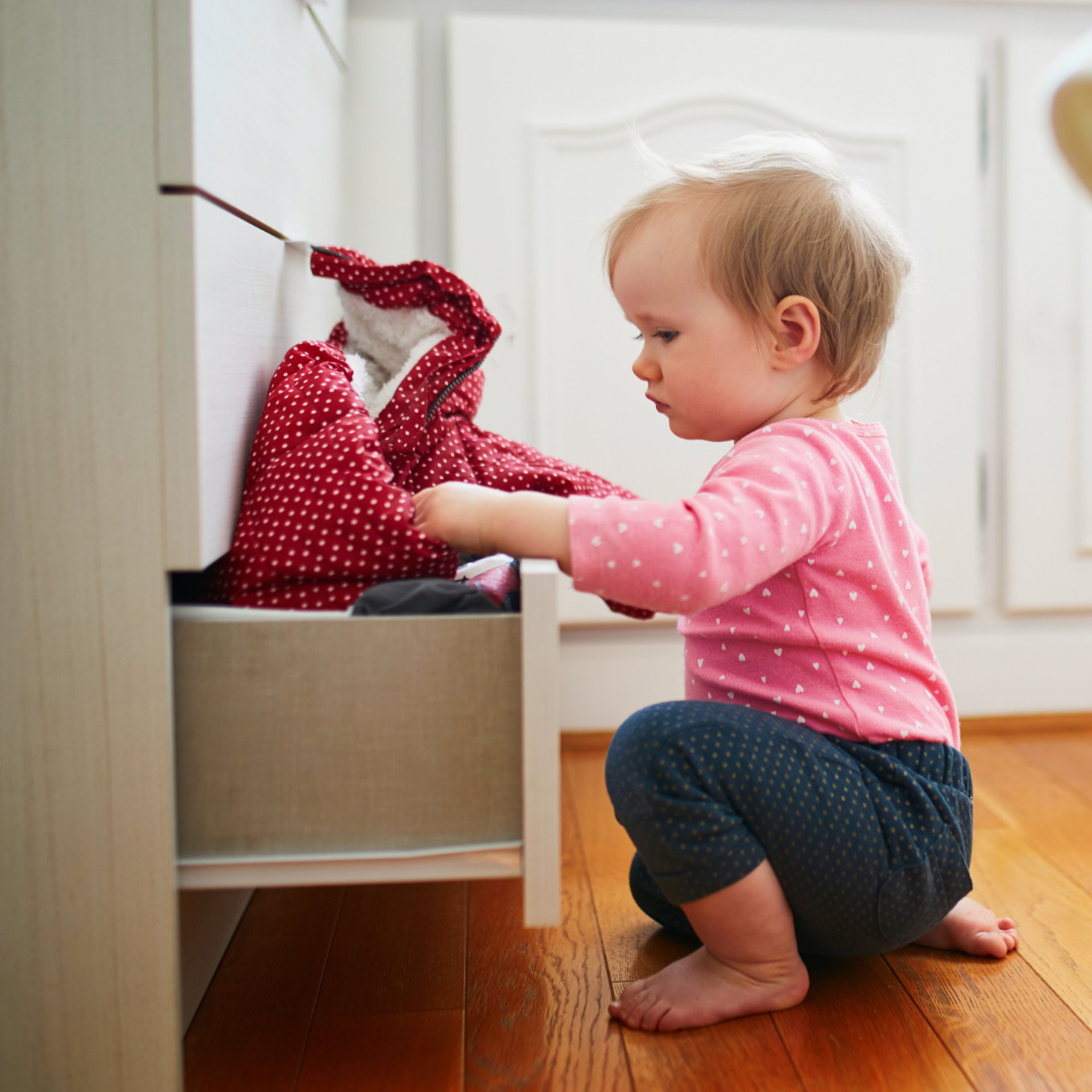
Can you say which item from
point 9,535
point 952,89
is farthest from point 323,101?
point 952,89

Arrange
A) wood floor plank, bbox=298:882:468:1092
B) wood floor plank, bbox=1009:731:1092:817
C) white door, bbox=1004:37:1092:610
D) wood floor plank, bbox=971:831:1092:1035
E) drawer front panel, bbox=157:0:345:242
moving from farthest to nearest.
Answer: white door, bbox=1004:37:1092:610 → wood floor plank, bbox=1009:731:1092:817 → wood floor plank, bbox=971:831:1092:1035 → wood floor plank, bbox=298:882:468:1092 → drawer front panel, bbox=157:0:345:242

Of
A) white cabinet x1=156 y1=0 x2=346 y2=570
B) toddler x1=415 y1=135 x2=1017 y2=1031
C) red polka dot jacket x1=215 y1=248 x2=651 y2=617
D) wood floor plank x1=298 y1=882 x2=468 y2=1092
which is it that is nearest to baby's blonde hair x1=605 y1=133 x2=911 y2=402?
toddler x1=415 y1=135 x2=1017 y2=1031

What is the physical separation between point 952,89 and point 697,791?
1.11 m

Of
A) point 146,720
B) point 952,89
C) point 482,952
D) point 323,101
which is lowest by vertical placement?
point 482,952

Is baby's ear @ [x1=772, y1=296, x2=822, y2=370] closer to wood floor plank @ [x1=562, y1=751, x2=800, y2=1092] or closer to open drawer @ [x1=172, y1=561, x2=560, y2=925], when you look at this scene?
open drawer @ [x1=172, y1=561, x2=560, y2=925]

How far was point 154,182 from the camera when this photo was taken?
0.59m

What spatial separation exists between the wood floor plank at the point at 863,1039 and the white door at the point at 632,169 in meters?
0.66

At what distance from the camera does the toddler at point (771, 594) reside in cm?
69

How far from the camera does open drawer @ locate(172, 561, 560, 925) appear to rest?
24.6 inches

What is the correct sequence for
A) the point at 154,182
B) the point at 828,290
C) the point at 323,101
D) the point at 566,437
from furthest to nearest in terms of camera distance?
the point at 566,437, the point at 323,101, the point at 828,290, the point at 154,182

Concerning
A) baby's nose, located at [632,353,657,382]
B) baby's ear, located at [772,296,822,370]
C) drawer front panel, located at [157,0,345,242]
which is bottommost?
baby's nose, located at [632,353,657,382]

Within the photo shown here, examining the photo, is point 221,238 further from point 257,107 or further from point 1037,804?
point 1037,804

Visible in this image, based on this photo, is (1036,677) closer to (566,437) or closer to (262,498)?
(566,437)

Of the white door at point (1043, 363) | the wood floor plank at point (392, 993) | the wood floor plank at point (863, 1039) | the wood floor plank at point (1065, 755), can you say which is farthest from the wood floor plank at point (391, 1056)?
the white door at point (1043, 363)
